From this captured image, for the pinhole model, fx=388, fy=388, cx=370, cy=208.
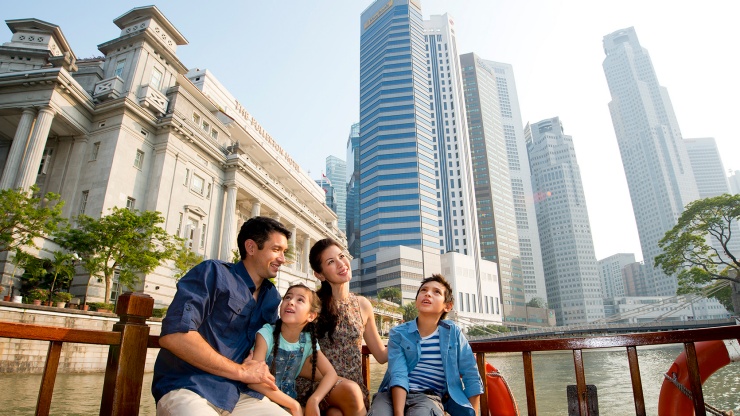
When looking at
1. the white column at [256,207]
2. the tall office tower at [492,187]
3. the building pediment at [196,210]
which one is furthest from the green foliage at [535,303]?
the building pediment at [196,210]

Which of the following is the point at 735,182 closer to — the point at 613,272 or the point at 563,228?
the point at 613,272

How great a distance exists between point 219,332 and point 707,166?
614 feet

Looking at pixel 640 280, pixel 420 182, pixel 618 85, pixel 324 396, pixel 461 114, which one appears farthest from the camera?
pixel 618 85

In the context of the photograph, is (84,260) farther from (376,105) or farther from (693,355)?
(376,105)

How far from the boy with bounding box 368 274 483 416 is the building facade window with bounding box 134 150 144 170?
25774 mm

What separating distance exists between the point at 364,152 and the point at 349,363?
8758cm

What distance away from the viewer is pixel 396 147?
279 ft

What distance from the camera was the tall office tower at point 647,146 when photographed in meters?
127

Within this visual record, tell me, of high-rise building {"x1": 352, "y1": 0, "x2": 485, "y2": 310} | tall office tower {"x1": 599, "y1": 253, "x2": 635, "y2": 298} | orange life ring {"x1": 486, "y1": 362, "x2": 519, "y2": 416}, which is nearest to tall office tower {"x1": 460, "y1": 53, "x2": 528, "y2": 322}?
high-rise building {"x1": 352, "y1": 0, "x2": 485, "y2": 310}

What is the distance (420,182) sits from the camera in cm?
8200

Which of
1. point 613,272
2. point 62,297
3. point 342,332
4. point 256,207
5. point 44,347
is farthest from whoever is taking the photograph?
point 613,272

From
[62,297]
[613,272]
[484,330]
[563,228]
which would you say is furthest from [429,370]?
[613,272]

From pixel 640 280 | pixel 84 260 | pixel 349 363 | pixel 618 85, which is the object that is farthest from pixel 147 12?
pixel 618 85

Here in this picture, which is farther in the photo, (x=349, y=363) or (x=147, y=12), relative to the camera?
(x=147, y=12)
